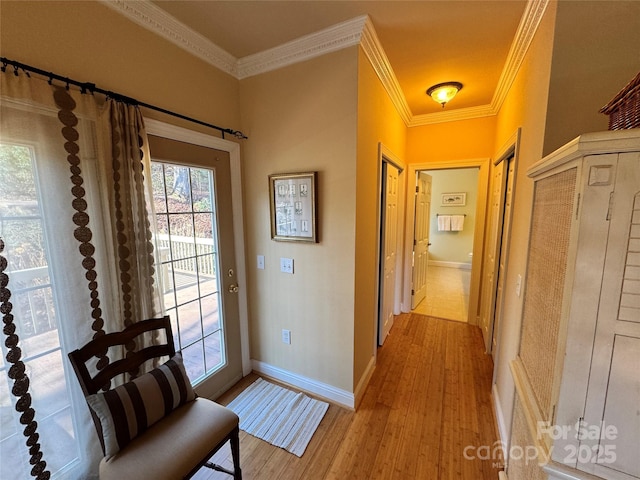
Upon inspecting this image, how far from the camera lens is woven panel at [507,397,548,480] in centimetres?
98

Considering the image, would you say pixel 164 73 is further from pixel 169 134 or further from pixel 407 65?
pixel 407 65

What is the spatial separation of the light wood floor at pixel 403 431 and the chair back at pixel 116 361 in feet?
2.61

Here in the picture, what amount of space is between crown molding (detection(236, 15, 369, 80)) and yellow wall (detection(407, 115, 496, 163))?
5.04ft

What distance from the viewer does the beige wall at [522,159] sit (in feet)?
4.58

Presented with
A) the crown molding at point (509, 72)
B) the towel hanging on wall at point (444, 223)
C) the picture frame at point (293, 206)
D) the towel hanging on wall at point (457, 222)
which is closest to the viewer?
the crown molding at point (509, 72)

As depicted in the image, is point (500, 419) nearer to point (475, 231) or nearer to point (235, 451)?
point (235, 451)

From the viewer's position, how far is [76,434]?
4.40 feet

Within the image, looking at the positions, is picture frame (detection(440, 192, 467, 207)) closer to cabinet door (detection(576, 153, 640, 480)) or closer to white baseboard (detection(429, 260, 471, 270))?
white baseboard (detection(429, 260, 471, 270))

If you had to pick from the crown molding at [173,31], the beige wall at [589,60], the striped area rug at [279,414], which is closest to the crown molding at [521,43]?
the beige wall at [589,60]

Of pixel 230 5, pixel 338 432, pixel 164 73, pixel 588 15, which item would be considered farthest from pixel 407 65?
pixel 338 432

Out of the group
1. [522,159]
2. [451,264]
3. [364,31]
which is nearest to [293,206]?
[364,31]

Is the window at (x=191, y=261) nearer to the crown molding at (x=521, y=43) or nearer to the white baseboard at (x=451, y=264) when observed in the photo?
the crown molding at (x=521, y=43)

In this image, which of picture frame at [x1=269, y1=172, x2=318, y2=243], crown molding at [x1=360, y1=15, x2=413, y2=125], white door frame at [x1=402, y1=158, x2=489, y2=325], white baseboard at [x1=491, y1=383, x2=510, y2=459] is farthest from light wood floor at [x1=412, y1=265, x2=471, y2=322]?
crown molding at [x1=360, y1=15, x2=413, y2=125]

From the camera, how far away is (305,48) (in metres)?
1.88
